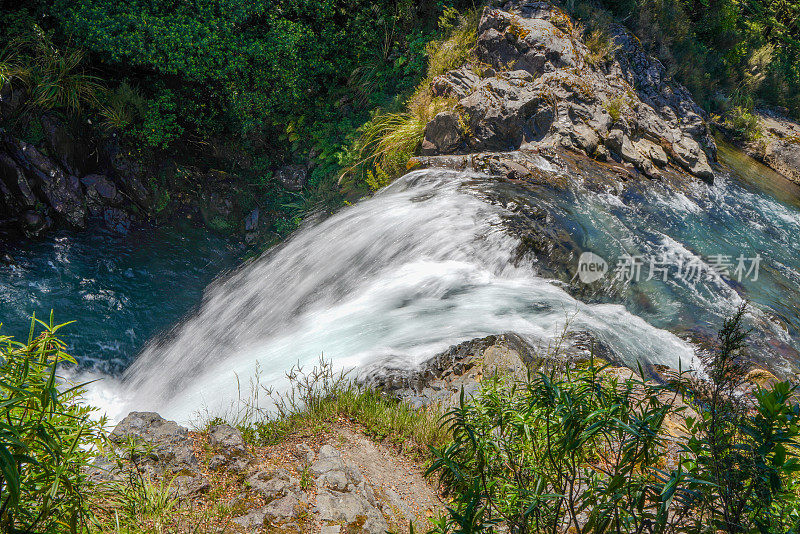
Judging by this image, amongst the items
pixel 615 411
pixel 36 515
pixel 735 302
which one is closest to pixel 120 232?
pixel 36 515

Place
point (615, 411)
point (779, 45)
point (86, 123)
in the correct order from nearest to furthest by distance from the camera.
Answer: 1. point (615, 411)
2. point (86, 123)
3. point (779, 45)

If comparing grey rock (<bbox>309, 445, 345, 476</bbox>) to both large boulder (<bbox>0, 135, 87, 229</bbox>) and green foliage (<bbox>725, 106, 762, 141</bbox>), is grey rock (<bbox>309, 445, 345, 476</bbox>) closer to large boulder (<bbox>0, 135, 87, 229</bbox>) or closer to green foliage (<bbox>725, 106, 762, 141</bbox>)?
large boulder (<bbox>0, 135, 87, 229</bbox>)

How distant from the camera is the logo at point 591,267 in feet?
19.6

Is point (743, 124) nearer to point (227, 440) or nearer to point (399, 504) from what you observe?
point (399, 504)

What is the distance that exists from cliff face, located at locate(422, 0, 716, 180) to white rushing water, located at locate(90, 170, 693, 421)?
1.37 m

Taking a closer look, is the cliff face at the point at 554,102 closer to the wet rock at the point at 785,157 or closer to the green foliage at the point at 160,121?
the wet rock at the point at 785,157

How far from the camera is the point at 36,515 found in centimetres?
192

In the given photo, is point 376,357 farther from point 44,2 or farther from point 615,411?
point 44,2

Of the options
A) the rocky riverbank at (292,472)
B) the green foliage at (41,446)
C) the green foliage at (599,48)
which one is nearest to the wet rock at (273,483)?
the rocky riverbank at (292,472)

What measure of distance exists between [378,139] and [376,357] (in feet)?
18.4

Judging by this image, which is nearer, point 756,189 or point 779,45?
point 756,189

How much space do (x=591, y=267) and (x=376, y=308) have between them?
2935mm

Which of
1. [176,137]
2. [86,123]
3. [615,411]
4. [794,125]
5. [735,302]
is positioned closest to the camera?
[615,411]

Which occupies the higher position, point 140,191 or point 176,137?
point 176,137
